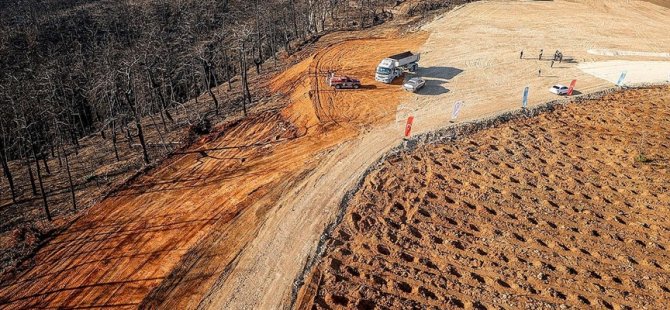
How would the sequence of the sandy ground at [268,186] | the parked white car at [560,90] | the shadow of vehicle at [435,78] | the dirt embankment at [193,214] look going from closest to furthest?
the sandy ground at [268,186] → the dirt embankment at [193,214] → the parked white car at [560,90] → the shadow of vehicle at [435,78]

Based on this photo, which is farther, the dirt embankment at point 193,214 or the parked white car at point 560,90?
the parked white car at point 560,90

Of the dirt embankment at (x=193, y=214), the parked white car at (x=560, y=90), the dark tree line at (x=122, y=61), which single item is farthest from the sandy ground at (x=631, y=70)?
the dark tree line at (x=122, y=61)

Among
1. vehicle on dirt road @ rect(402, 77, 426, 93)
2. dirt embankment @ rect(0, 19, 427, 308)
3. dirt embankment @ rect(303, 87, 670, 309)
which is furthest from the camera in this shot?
vehicle on dirt road @ rect(402, 77, 426, 93)

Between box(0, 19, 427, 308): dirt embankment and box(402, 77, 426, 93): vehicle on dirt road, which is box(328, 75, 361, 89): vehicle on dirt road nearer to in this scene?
box(0, 19, 427, 308): dirt embankment

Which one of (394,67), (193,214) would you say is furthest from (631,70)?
(193,214)

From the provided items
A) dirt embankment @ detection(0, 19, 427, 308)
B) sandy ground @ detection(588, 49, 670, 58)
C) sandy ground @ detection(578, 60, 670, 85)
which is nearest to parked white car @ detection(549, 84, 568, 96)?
sandy ground @ detection(578, 60, 670, 85)

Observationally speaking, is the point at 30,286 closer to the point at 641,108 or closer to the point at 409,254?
the point at 409,254

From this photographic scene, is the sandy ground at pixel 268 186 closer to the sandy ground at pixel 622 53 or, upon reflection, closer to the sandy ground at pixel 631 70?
the sandy ground at pixel 622 53

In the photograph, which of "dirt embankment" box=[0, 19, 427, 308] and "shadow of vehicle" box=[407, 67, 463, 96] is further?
"shadow of vehicle" box=[407, 67, 463, 96]

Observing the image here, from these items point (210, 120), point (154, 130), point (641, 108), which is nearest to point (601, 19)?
point (641, 108)
